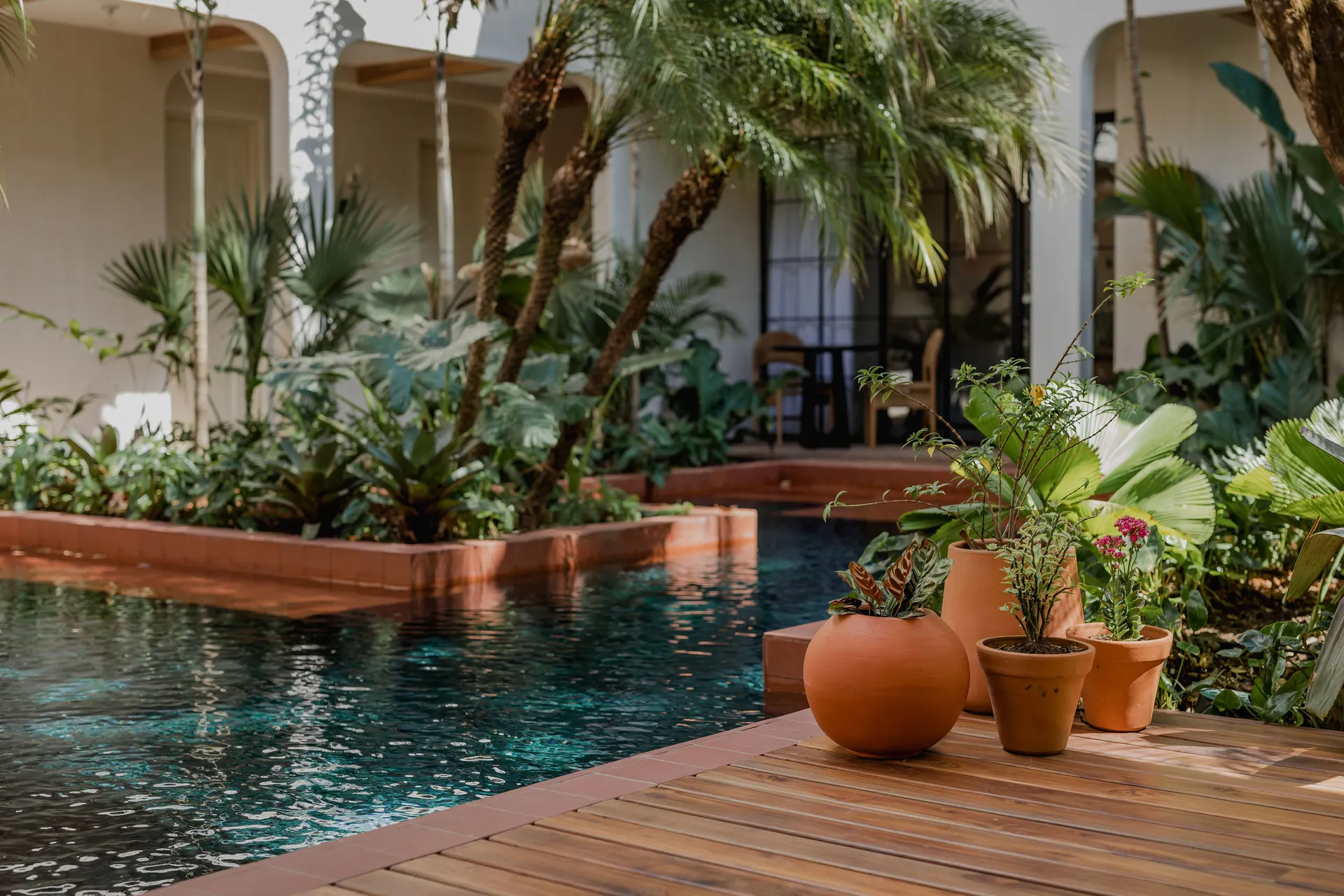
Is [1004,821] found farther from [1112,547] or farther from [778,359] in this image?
[778,359]

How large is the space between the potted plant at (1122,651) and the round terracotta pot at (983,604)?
1.9 inches

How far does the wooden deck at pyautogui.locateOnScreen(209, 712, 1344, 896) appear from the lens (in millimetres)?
2760

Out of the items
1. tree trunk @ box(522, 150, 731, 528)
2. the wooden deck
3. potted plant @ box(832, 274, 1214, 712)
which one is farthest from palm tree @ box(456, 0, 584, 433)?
the wooden deck

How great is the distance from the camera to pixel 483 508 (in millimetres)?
8070

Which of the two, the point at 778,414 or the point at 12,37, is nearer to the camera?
the point at 12,37

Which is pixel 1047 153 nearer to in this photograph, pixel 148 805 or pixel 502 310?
pixel 502 310

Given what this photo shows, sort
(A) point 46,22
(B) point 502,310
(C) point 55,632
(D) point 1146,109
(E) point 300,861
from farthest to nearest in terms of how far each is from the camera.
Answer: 1. (D) point 1146,109
2. (A) point 46,22
3. (B) point 502,310
4. (C) point 55,632
5. (E) point 300,861

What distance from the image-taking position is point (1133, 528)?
3.98 meters

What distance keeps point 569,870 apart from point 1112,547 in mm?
1770

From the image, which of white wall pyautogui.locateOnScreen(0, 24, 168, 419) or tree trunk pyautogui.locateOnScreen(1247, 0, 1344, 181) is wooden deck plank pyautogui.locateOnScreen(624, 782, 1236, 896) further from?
white wall pyautogui.locateOnScreen(0, 24, 168, 419)

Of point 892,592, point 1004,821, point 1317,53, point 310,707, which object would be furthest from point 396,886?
point 1317,53

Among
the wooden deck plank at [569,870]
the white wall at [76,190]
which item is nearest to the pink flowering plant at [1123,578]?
the wooden deck plank at [569,870]

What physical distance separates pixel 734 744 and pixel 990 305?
1251cm

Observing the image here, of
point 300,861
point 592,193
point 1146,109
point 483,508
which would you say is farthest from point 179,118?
point 300,861
